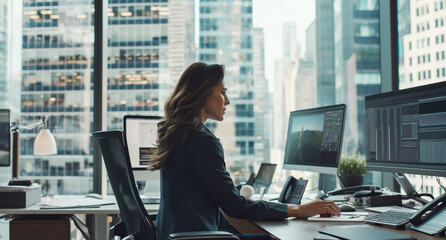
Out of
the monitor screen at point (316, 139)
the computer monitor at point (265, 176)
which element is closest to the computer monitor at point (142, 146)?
the computer monitor at point (265, 176)

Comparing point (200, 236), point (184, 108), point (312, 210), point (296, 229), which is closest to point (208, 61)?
point (184, 108)

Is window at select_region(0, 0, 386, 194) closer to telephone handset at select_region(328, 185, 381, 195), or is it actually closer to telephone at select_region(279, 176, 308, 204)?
telephone handset at select_region(328, 185, 381, 195)

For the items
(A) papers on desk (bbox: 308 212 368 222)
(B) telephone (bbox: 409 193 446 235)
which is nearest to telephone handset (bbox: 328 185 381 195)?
(A) papers on desk (bbox: 308 212 368 222)

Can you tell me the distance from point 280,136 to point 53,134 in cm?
165

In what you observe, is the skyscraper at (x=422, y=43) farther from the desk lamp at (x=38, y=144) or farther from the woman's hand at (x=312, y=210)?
the desk lamp at (x=38, y=144)

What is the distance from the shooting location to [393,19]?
10.8ft

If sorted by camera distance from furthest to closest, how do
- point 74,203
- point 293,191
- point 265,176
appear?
point 265,176 < point 74,203 < point 293,191

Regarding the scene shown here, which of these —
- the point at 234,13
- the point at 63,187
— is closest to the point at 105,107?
the point at 63,187

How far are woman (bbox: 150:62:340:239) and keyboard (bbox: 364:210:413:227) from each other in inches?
6.1

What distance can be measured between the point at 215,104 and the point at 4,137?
5.37 feet

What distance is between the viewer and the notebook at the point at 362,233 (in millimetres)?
1424

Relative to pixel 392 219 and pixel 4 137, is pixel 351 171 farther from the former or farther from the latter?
pixel 4 137

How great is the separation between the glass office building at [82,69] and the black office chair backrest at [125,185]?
1.57 m

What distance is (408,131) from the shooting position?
6.68 feet
